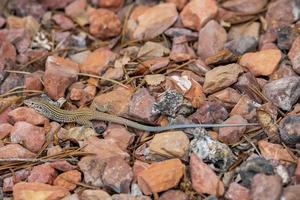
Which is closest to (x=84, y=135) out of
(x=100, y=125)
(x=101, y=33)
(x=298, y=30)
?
(x=100, y=125)

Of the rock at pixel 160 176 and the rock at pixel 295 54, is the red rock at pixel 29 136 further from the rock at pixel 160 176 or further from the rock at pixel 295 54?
the rock at pixel 295 54

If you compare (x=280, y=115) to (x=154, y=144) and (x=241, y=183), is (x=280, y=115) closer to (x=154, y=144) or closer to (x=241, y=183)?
(x=241, y=183)

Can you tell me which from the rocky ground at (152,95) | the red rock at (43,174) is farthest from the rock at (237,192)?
the red rock at (43,174)

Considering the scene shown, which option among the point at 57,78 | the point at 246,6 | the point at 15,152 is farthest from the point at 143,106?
the point at 246,6

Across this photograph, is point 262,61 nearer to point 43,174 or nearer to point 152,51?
point 152,51

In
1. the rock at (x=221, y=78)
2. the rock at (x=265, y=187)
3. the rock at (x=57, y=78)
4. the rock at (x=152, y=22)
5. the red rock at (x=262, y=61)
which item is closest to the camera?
the rock at (x=265, y=187)

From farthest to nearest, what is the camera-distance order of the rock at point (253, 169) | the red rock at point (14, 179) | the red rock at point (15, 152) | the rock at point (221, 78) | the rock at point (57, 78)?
the rock at point (57, 78) → the rock at point (221, 78) → the red rock at point (15, 152) → the red rock at point (14, 179) → the rock at point (253, 169)
